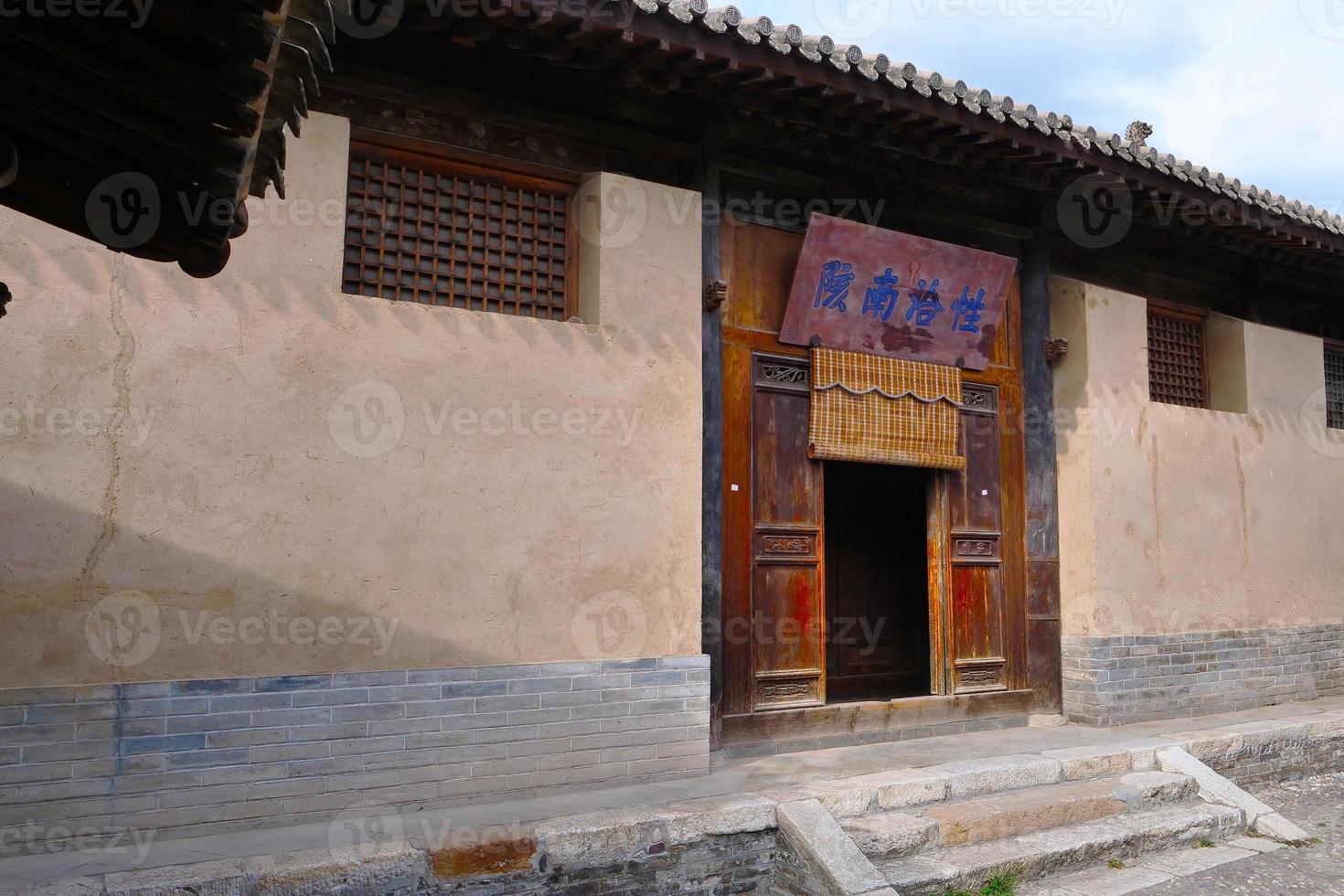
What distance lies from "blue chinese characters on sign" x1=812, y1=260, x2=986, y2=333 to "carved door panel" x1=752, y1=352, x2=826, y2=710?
47cm

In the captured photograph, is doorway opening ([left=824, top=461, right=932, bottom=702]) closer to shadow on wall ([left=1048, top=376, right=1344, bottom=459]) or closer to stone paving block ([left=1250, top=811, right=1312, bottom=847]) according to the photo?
shadow on wall ([left=1048, top=376, right=1344, bottom=459])

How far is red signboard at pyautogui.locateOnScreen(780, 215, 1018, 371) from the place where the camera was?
5.92m

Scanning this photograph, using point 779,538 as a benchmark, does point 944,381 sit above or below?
above

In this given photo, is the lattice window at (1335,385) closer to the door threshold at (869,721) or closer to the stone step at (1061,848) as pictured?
the door threshold at (869,721)

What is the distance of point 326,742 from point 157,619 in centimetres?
89

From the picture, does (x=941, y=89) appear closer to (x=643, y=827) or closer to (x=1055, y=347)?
(x=1055, y=347)

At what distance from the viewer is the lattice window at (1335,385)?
8.70m

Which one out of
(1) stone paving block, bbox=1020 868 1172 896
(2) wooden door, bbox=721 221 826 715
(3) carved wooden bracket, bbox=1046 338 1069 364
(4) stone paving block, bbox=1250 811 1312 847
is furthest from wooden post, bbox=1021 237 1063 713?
(1) stone paving block, bbox=1020 868 1172 896

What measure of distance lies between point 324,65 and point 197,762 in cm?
306

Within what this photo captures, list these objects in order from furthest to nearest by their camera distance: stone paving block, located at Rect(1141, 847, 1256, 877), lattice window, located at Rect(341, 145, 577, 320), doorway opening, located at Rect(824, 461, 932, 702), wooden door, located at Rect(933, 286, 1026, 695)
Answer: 1. doorway opening, located at Rect(824, 461, 932, 702)
2. wooden door, located at Rect(933, 286, 1026, 695)
3. stone paving block, located at Rect(1141, 847, 1256, 877)
4. lattice window, located at Rect(341, 145, 577, 320)

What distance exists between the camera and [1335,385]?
28.9 ft

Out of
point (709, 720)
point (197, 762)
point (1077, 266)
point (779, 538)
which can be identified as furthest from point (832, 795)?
point (1077, 266)

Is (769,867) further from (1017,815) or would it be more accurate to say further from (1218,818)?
(1218,818)

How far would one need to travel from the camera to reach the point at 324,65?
A: 2221 millimetres
